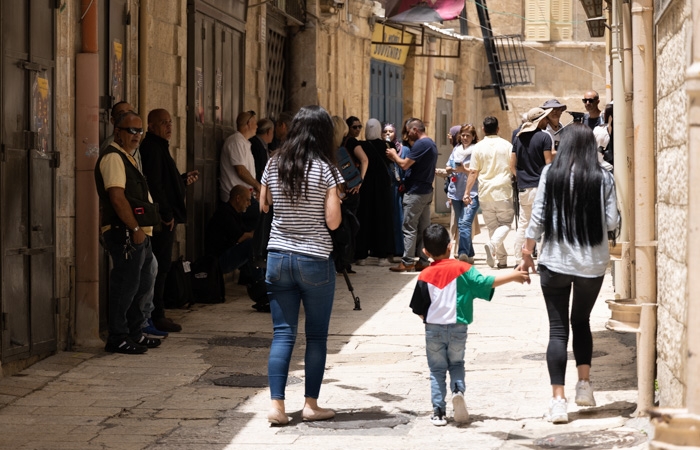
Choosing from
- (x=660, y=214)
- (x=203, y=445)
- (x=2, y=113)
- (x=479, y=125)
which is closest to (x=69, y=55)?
(x=2, y=113)

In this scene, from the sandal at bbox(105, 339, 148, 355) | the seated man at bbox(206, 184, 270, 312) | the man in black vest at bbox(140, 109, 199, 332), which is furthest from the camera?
the seated man at bbox(206, 184, 270, 312)

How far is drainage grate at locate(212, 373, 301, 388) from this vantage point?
779 centimetres

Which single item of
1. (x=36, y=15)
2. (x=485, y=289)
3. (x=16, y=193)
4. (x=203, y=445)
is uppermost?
(x=36, y=15)

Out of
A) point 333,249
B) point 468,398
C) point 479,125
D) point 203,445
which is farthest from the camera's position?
point 479,125

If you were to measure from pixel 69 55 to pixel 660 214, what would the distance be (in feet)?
14.9

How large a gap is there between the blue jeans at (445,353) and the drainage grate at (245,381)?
165 centimetres

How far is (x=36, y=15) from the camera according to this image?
8250 mm

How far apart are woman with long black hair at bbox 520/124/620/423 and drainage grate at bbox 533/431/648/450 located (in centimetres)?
29

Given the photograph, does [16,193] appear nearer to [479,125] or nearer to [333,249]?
[333,249]

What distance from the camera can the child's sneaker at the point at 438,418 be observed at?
647 centimetres

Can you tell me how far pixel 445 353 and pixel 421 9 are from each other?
13.7 m

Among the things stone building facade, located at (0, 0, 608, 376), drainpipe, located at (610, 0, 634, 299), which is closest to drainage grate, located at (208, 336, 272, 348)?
stone building facade, located at (0, 0, 608, 376)

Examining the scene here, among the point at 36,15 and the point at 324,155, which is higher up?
the point at 36,15

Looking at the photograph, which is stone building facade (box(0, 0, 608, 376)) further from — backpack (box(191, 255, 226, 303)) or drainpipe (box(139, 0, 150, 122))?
backpack (box(191, 255, 226, 303))
